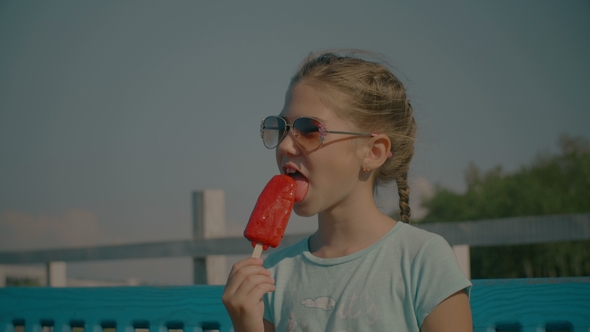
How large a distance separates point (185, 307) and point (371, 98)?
3.96 ft

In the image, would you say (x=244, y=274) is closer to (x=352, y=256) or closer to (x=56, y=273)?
(x=352, y=256)

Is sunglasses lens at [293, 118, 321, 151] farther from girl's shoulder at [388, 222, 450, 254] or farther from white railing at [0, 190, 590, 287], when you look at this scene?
white railing at [0, 190, 590, 287]

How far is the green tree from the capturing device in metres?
11.1

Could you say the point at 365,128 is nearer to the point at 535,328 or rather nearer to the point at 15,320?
the point at 535,328

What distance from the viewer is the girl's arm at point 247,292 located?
1.80 metres

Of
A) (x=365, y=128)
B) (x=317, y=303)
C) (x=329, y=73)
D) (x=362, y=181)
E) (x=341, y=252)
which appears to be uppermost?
(x=329, y=73)

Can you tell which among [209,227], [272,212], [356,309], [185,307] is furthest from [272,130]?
[209,227]

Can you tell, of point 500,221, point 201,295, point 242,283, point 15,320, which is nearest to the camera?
point 242,283

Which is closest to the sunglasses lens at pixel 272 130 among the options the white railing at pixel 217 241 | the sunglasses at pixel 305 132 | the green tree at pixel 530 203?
the sunglasses at pixel 305 132

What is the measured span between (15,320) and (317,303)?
1.95 meters

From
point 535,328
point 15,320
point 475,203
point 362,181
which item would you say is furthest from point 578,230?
point 475,203

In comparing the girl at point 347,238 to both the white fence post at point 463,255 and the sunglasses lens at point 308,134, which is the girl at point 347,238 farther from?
the white fence post at point 463,255

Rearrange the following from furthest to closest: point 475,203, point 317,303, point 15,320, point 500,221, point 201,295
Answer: point 475,203 → point 500,221 → point 15,320 → point 201,295 → point 317,303

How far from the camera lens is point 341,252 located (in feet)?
6.76
